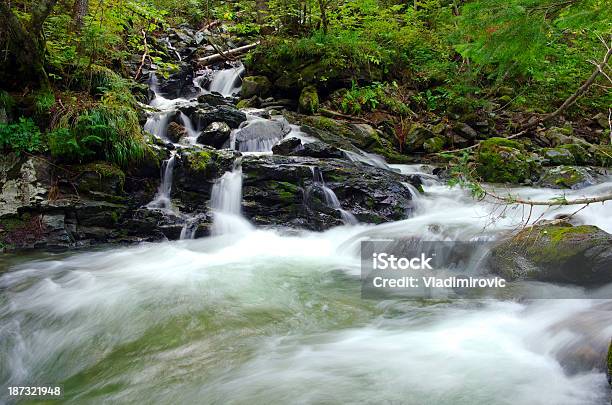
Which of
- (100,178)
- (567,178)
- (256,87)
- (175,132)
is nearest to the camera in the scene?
(100,178)

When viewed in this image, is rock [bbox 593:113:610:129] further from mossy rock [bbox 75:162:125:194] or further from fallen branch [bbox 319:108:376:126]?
mossy rock [bbox 75:162:125:194]

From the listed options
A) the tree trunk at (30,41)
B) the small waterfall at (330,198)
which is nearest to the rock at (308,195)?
the small waterfall at (330,198)

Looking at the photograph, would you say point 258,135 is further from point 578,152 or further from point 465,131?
point 578,152

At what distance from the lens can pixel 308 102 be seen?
11844mm

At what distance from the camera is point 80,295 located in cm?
465

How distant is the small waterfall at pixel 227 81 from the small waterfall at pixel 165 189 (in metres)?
6.76

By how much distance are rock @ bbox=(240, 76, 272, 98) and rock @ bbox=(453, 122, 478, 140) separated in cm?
570

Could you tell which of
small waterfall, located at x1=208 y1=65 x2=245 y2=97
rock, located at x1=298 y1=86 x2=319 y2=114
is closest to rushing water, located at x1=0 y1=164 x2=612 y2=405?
rock, located at x1=298 y1=86 x2=319 y2=114

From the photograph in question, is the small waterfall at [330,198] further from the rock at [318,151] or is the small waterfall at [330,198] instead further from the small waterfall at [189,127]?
the small waterfall at [189,127]

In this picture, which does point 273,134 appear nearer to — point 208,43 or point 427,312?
point 427,312

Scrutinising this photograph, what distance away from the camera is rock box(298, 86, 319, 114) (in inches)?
464

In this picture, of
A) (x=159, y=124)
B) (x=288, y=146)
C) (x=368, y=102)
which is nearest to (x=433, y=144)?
(x=368, y=102)

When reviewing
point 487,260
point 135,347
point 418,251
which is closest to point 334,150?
point 418,251

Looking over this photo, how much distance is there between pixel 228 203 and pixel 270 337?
4.04 m
